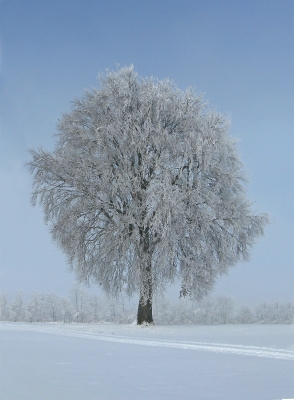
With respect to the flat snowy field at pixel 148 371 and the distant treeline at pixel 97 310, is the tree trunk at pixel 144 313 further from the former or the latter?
the distant treeline at pixel 97 310

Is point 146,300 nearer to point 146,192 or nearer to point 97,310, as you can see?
point 146,192

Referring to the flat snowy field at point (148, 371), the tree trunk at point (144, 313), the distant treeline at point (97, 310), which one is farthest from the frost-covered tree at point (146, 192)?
the distant treeline at point (97, 310)

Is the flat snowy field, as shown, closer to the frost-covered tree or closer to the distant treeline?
the frost-covered tree

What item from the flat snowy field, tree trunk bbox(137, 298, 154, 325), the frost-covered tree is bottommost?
the flat snowy field

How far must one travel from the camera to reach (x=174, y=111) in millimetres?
20016

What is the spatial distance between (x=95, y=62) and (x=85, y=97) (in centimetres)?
169

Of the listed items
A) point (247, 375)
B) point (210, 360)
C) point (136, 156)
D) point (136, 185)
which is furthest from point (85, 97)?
point (247, 375)

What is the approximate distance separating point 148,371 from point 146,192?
1135 centimetres

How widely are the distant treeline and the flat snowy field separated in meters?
29.9

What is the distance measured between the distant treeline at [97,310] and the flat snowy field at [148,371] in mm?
29906

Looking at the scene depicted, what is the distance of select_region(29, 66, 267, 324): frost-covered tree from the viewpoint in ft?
61.2

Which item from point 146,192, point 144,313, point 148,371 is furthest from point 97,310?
point 148,371

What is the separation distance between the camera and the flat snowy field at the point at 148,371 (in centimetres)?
564

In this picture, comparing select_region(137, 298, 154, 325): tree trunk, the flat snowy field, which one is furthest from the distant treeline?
the flat snowy field
